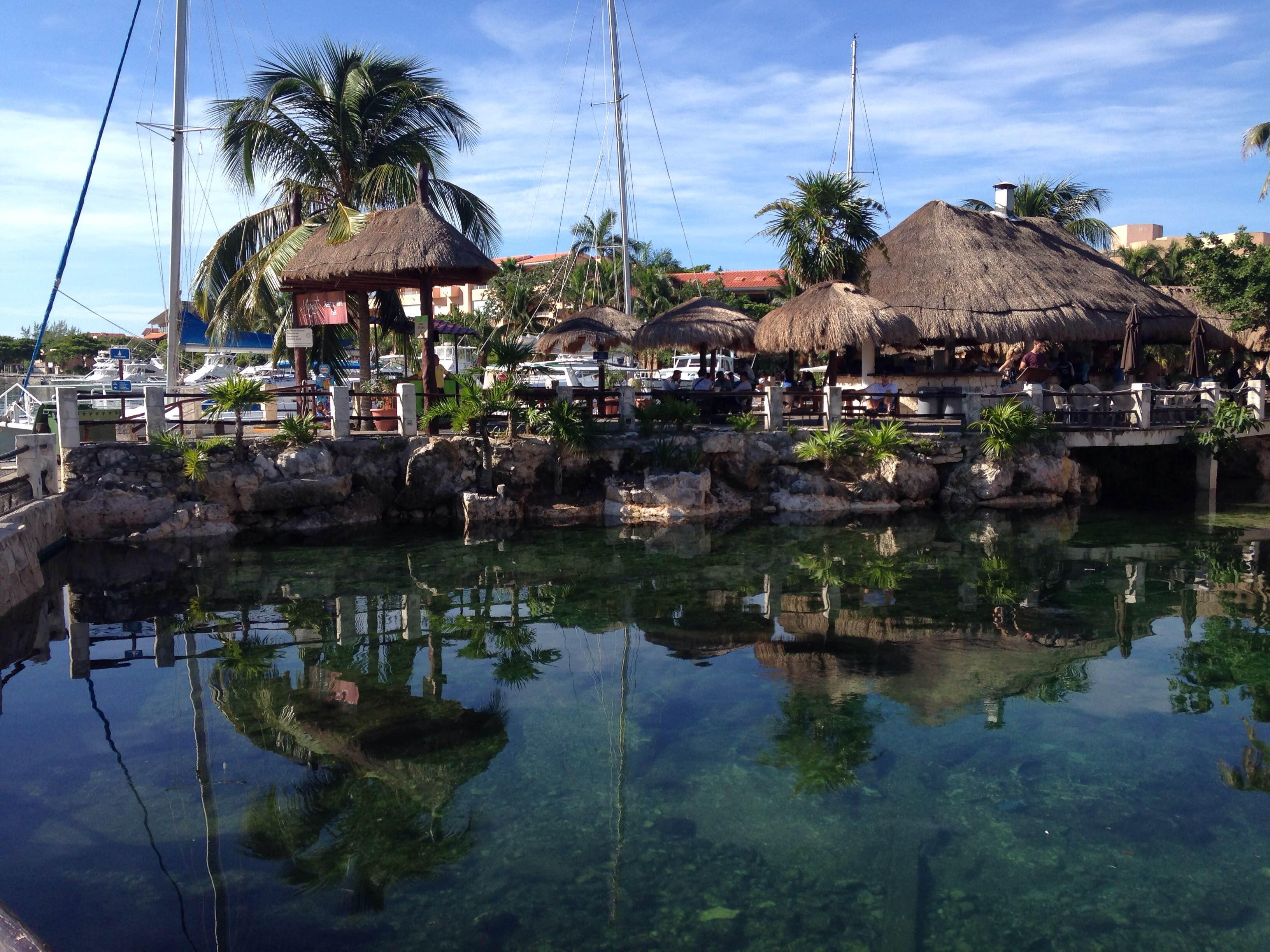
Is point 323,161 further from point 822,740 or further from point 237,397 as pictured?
point 822,740

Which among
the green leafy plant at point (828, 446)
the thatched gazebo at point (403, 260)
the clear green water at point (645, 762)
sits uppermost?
the thatched gazebo at point (403, 260)

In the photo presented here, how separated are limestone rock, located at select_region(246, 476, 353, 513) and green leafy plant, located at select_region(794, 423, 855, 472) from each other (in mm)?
8726

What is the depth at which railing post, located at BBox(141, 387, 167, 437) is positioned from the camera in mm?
15938

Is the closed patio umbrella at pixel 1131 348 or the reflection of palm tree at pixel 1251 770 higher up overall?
the closed patio umbrella at pixel 1131 348

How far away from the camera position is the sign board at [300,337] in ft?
→ 57.5

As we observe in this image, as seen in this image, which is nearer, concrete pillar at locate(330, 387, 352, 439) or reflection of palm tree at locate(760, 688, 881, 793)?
reflection of palm tree at locate(760, 688, 881, 793)

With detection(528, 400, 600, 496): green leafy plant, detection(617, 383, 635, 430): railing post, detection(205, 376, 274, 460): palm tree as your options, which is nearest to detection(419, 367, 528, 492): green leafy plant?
detection(528, 400, 600, 496): green leafy plant

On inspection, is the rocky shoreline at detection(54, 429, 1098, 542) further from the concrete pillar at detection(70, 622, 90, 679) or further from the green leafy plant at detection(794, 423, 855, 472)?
the concrete pillar at detection(70, 622, 90, 679)

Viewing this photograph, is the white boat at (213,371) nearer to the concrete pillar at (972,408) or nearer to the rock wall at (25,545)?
the rock wall at (25,545)

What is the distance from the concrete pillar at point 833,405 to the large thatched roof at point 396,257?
277 inches

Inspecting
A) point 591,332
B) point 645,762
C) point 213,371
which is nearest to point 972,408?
point 591,332

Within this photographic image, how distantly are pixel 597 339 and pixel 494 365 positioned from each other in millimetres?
2593

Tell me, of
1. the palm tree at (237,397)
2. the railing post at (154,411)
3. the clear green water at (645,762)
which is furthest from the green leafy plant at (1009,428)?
the railing post at (154,411)

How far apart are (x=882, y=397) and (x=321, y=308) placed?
37.1 feet
